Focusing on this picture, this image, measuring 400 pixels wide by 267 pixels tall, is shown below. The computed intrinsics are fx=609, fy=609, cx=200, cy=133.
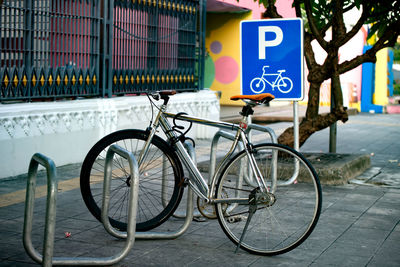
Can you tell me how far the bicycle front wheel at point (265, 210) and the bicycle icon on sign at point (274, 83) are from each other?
58.2 inches

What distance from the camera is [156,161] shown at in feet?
18.1

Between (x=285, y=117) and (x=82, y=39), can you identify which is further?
(x=285, y=117)

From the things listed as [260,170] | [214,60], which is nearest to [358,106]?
[214,60]

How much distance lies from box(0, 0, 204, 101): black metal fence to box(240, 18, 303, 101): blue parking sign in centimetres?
272

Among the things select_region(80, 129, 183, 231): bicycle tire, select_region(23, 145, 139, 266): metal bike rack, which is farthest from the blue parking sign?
select_region(23, 145, 139, 266): metal bike rack

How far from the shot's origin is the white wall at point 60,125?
7.52m

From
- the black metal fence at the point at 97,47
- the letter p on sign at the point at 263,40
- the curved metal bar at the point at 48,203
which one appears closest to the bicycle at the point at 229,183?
the curved metal bar at the point at 48,203

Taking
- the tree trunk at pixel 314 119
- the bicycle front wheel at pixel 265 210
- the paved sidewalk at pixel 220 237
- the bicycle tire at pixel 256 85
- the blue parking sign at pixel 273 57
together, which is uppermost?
the blue parking sign at pixel 273 57

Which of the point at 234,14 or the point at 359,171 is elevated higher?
the point at 234,14

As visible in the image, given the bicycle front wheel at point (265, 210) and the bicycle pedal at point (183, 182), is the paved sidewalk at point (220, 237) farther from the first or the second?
the bicycle pedal at point (183, 182)

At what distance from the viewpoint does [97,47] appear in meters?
9.12

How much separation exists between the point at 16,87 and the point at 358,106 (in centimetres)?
1579

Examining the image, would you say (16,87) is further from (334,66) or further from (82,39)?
(334,66)

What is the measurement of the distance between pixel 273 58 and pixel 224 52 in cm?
1445
